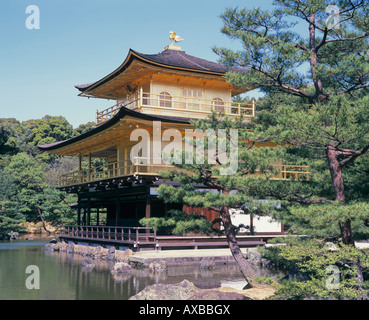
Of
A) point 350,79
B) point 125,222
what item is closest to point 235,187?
point 350,79

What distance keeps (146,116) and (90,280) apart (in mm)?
6581

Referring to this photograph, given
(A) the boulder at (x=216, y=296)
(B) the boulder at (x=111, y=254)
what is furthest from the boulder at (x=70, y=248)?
(A) the boulder at (x=216, y=296)

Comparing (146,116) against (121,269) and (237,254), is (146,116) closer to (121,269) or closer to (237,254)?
(121,269)

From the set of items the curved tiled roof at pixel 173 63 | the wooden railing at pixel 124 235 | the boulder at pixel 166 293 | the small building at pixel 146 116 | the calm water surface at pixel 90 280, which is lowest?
the calm water surface at pixel 90 280

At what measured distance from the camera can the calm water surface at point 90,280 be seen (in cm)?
1163

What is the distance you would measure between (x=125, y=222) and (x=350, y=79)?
16.9 m

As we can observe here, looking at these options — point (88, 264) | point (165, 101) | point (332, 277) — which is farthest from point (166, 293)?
point (165, 101)

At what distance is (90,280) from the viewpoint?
13852 millimetres

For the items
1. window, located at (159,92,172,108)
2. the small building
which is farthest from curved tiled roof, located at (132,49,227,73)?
window, located at (159,92,172,108)

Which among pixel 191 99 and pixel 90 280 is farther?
pixel 191 99

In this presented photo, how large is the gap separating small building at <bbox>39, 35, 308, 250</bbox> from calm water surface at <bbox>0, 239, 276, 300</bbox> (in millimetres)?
3136

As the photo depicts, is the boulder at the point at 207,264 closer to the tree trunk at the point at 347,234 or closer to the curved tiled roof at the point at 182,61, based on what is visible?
the tree trunk at the point at 347,234

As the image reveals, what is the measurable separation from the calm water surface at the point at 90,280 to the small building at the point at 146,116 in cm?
314
